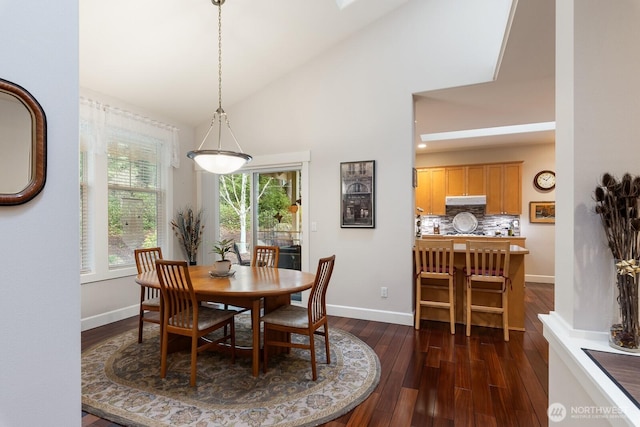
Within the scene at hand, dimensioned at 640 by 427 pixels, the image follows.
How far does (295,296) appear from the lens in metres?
4.54

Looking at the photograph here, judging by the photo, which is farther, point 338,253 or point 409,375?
point 338,253

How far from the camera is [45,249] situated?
1026mm

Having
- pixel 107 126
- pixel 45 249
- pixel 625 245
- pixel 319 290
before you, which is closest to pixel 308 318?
pixel 319 290

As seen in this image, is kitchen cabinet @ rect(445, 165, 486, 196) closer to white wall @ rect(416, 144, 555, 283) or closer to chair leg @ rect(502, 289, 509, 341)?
white wall @ rect(416, 144, 555, 283)

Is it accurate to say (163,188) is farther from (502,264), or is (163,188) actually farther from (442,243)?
(502,264)

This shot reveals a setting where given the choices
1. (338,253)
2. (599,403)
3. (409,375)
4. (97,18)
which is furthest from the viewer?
(338,253)

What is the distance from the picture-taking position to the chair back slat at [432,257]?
3449 mm

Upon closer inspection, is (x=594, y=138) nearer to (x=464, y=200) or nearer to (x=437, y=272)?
(x=437, y=272)

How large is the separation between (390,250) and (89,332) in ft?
11.7

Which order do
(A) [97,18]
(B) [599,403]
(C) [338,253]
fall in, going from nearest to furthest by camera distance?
1. (B) [599,403]
2. (A) [97,18]
3. (C) [338,253]

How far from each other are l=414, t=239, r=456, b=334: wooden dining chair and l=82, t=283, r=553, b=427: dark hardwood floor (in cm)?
28

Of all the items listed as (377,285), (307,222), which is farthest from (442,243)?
(307,222)

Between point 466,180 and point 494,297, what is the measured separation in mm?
3375

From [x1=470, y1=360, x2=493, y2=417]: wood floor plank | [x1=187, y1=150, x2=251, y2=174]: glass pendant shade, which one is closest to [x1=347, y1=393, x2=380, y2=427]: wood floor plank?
[x1=470, y1=360, x2=493, y2=417]: wood floor plank
